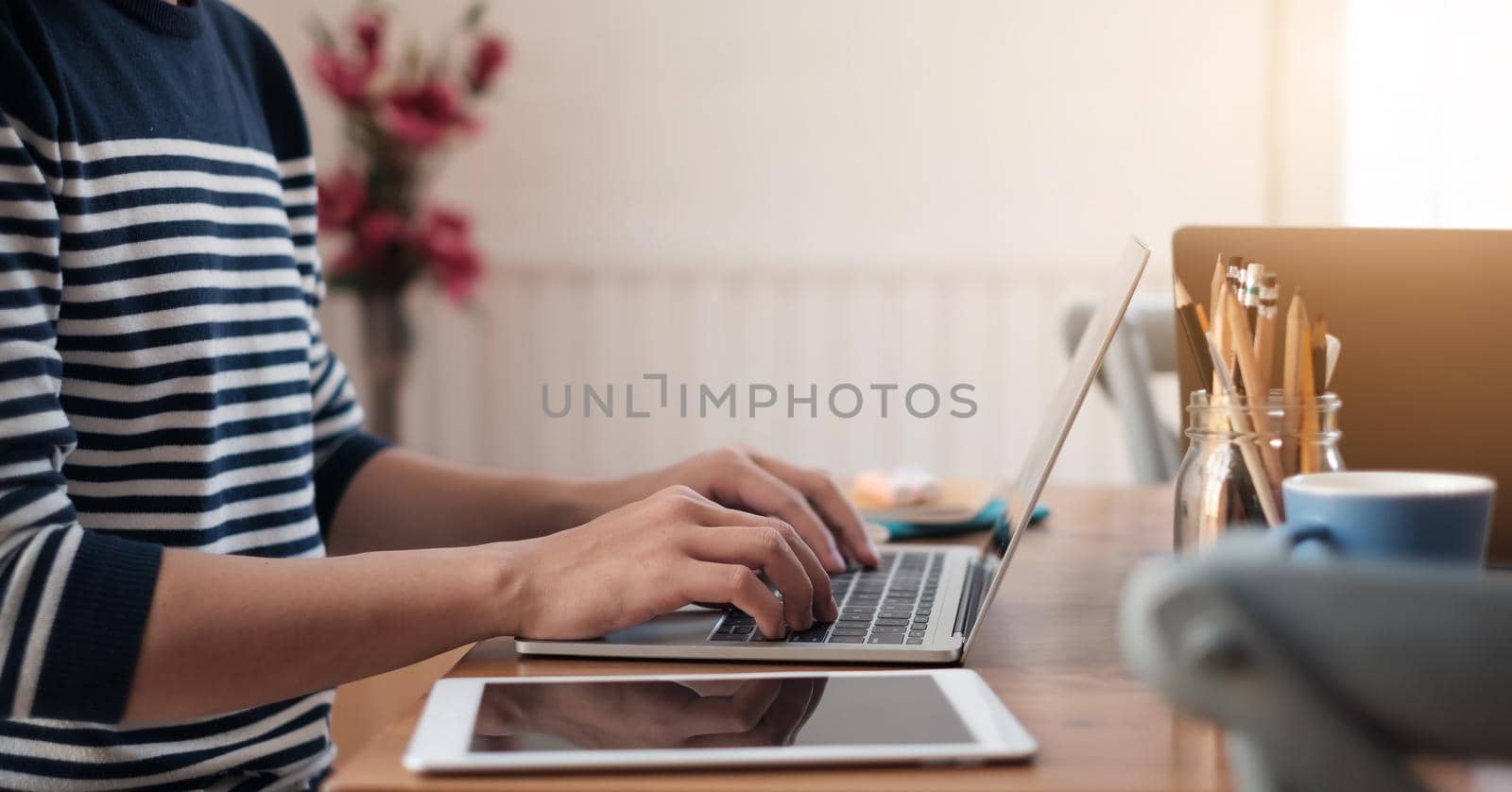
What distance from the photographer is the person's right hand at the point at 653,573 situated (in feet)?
1.97

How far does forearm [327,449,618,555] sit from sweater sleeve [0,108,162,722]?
302 millimetres

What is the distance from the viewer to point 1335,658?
0.23 metres

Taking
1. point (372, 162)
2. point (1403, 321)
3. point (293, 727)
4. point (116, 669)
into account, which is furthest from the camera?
point (372, 162)

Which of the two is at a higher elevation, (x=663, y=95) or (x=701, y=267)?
(x=663, y=95)

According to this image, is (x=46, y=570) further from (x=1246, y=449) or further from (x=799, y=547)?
(x=1246, y=449)

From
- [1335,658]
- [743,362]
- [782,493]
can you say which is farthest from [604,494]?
[743,362]

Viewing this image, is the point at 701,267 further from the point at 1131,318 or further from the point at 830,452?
the point at 1131,318

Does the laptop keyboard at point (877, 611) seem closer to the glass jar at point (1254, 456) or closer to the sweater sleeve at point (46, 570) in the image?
the glass jar at point (1254, 456)

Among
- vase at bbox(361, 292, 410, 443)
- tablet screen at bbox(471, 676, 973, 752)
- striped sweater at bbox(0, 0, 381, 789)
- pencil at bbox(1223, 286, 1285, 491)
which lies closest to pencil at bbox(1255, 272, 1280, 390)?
pencil at bbox(1223, 286, 1285, 491)

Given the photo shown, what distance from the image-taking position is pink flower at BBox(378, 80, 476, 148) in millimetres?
2316

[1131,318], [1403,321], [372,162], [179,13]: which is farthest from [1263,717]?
[372,162]

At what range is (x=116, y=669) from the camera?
0.58 meters

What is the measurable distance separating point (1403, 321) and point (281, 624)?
0.60 m

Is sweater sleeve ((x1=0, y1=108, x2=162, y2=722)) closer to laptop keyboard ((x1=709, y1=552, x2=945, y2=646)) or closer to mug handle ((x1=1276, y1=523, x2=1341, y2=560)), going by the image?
laptop keyboard ((x1=709, y1=552, x2=945, y2=646))
